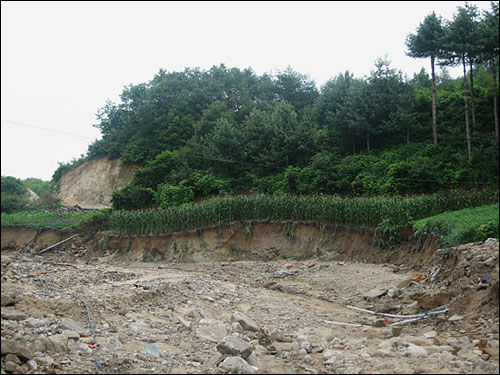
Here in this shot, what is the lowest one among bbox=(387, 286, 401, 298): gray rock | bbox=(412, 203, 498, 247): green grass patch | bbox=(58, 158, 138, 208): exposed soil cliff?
bbox=(387, 286, 401, 298): gray rock

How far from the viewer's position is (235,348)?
19.7 ft

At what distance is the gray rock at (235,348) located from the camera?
6.00 metres

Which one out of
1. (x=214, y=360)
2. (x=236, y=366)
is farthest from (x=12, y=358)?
(x=236, y=366)

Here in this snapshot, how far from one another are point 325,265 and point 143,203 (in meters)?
10.6

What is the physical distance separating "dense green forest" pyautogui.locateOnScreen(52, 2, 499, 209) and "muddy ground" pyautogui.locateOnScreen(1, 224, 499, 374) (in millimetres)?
7890

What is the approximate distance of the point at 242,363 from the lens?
576 cm

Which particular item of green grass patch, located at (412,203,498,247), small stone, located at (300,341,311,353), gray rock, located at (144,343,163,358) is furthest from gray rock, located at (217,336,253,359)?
green grass patch, located at (412,203,498,247)

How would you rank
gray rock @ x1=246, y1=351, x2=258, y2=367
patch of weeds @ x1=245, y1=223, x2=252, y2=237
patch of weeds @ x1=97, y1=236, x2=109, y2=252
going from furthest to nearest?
patch of weeds @ x1=97, y1=236, x2=109, y2=252
patch of weeds @ x1=245, y1=223, x2=252, y2=237
gray rock @ x1=246, y1=351, x2=258, y2=367

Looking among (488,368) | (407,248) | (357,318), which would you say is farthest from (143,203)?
(488,368)

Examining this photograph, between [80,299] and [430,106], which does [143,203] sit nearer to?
[80,299]

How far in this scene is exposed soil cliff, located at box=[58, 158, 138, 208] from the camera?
21766mm

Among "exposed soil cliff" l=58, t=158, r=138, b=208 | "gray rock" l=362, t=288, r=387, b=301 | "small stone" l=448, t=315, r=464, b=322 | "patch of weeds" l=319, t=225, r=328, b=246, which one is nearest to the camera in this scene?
"small stone" l=448, t=315, r=464, b=322

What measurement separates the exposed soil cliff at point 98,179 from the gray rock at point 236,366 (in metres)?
17.0

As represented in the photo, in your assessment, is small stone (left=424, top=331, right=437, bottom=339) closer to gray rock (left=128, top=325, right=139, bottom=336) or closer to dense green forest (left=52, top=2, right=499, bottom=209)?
gray rock (left=128, top=325, right=139, bottom=336)
